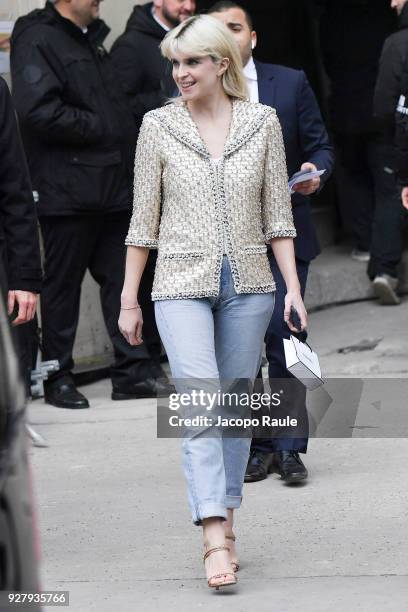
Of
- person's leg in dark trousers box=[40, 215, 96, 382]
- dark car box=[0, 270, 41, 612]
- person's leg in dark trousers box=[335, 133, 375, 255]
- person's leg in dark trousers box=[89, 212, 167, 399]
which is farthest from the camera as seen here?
person's leg in dark trousers box=[335, 133, 375, 255]

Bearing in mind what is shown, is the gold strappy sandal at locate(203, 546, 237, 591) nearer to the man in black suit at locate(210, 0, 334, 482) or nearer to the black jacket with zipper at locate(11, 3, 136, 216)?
the man in black suit at locate(210, 0, 334, 482)

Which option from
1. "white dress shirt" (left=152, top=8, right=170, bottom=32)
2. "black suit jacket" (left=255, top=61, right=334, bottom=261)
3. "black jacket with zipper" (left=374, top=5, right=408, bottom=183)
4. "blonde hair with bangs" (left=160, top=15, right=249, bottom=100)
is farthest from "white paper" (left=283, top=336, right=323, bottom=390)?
"white dress shirt" (left=152, top=8, right=170, bottom=32)

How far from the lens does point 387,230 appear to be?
9.76m

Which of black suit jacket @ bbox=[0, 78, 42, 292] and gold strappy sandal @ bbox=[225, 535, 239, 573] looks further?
black suit jacket @ bbox=[0, 78, 42, 292]

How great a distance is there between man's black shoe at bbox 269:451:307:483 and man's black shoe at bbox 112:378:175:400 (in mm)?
1879

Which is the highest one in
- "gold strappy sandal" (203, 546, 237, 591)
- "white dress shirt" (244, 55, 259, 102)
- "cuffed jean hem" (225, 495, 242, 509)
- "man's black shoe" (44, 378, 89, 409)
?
"white dress shirt" (244, 55, 259, 102)

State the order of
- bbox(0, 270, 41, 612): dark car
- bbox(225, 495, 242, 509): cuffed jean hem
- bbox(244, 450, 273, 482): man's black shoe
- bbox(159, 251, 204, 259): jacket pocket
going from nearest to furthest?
bbox(0, 270, 41, 612): dark car < bbox(159, 251, 204, 259): jacket pocket < bbox(225, 495, 242, 509): cuffed jean hem < bbox(244, 450, 273, 482): man's black shoe

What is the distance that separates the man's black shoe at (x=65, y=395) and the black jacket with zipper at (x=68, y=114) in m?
0.88

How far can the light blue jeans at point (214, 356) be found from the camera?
4910 millimetres

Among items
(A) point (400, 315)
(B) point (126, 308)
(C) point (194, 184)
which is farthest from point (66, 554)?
(A) point (400, 315)

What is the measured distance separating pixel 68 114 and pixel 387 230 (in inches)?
112

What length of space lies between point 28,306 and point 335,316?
4238 millimetres

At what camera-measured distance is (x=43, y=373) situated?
7.78 m

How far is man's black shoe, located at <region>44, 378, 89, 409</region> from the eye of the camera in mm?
7938
